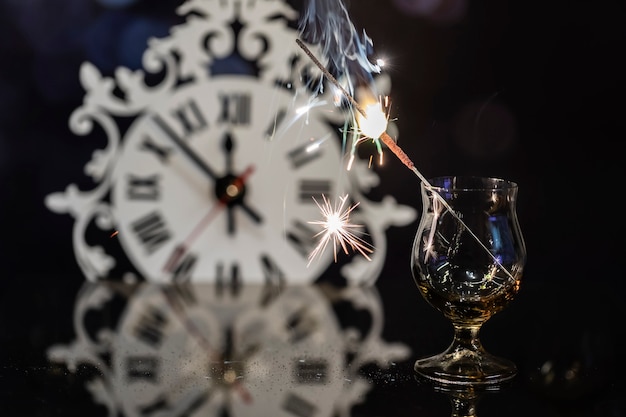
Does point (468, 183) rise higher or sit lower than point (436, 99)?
lower

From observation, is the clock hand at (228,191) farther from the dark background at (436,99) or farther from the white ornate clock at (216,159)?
the dark background at (436,99)

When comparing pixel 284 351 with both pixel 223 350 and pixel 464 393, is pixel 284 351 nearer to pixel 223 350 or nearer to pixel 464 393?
pixel 223 350

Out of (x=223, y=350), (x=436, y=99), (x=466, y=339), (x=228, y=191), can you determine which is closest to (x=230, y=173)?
(x=228, y=191)

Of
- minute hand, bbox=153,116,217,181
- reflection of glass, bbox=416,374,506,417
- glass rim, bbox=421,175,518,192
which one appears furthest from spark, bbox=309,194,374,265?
reflection of glass, bbox=416,374,506,417

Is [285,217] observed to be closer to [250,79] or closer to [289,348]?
[250,79]

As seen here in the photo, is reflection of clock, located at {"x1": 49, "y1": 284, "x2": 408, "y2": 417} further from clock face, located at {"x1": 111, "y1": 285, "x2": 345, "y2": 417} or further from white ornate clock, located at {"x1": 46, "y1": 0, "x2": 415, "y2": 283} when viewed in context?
white ornate clock, located at {"x1": 46, "y1": 0, "x2": 415, "y2": 283}
